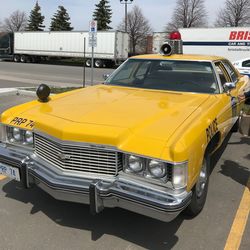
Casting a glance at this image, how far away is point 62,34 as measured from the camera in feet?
105

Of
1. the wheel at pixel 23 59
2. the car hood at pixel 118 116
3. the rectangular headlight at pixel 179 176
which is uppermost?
the car hood at pixel 118 116

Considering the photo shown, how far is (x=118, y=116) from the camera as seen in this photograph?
11.2 ft

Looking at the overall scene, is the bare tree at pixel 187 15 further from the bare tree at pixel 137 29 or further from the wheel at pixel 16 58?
the wheel at pixel 16 58

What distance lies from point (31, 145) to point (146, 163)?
4.42ft

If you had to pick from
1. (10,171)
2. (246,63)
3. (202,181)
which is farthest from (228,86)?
(246,63)

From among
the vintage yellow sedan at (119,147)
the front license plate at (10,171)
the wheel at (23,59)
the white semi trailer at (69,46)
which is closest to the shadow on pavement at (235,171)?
the vintage yellow sedan at (119,147)

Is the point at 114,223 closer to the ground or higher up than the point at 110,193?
closer to the ground

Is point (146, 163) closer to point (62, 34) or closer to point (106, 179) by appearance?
point (106, 179)

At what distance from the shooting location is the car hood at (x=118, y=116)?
300 centimetres

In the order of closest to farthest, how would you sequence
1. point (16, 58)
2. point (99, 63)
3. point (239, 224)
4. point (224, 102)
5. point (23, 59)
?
point (239, 224)
point (224, 102)
point (99, 63)
point (23, 59)
point (16, 58)

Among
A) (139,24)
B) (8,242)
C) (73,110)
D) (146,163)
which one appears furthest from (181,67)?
(139,24)

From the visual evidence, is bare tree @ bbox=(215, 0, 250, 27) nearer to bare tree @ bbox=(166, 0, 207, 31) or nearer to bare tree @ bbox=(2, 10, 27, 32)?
bare tree @ bbox=(166, 0, 207, 31)

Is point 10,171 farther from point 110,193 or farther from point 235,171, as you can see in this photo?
point 235,171

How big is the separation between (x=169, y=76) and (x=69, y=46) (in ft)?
92.7
